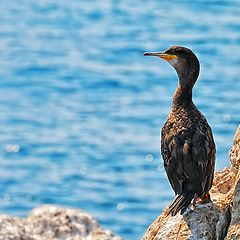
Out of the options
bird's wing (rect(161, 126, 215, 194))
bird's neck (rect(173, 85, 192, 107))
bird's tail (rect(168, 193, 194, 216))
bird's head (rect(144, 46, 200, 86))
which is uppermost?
bird's head (rect(144, 46, 200, 86))

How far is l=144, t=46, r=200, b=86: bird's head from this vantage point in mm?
10922

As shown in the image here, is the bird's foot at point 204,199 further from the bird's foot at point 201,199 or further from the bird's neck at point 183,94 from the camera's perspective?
the bird's neck at point 183,94

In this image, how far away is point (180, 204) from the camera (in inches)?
399

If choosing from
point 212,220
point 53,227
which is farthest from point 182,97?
point 53,227

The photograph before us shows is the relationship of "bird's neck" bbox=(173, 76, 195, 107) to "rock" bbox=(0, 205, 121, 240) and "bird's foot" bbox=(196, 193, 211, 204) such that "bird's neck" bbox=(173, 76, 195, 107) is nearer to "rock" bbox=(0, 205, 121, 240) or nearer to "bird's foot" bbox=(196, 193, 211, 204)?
"bird's foot" bbox=(196, 193, 211, 204)

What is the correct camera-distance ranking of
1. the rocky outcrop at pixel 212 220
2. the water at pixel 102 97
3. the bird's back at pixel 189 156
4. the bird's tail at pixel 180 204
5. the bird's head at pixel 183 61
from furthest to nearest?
the water at pixel 102 97
the bird's head at pixel 183 61
the bird's back at pixel 189 156
the bird's tail at pixel 180 204
the rocky outcrop at pixel 212 220

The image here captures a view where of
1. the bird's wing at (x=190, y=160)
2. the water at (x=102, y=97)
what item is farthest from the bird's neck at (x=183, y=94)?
the water at (x=102, y=97)

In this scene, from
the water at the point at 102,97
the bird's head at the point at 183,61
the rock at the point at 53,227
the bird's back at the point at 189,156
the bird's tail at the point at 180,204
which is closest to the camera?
the bird's tail at the point at 180,204

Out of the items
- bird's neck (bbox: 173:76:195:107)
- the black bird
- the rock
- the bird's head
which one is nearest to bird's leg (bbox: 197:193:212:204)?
the black bird

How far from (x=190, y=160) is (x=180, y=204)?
1.43 feet

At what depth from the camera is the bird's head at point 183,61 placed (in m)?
10.9

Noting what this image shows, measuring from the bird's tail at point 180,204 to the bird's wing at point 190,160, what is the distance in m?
0.08

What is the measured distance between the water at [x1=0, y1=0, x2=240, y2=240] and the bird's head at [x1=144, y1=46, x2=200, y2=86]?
518 inches

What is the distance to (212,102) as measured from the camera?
31844 millimetres
